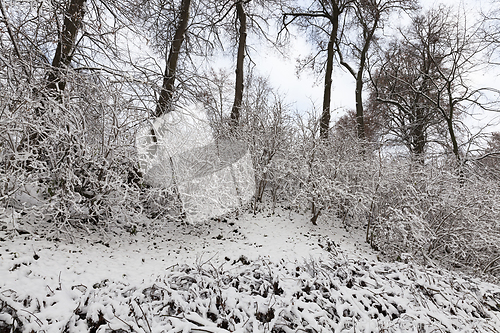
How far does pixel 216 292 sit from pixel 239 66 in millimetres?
8302

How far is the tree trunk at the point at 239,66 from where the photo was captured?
874cm

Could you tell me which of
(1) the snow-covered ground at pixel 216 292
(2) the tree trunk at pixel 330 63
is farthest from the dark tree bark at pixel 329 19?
(1) the snow-covered ground at pixel 216 292

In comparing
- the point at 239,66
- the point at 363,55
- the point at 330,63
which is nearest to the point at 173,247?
the point at 239,66

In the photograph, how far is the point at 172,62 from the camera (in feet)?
24.5

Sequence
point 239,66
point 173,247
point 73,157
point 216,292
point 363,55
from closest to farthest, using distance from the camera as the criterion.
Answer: point 216,292 → point 73,157 → point 173,247 → point 239,66 → point 363,55

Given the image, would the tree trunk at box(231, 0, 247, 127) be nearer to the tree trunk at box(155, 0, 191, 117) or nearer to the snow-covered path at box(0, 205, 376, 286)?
the tree trunk at box(155, 0, 191, 117)

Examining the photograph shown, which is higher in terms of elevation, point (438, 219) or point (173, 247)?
point (438, 219)

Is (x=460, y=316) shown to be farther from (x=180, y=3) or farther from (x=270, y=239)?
(x=180, y=3)

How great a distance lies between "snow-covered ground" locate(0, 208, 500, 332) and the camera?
2.54m

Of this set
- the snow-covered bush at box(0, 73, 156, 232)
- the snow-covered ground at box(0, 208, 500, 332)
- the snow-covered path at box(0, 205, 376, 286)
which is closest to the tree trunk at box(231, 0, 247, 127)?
the snow-covered path at box(0, 205, 376, 286)

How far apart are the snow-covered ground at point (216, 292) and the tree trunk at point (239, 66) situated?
4846 millimetres

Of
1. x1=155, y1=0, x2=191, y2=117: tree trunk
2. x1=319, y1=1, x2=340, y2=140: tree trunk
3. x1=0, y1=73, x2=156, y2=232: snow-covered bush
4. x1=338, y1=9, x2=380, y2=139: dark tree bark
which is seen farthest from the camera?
x1=338, y1=9, x2=380, y2=139: dark tree bark

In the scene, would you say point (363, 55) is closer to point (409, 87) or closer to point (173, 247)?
point (409, 87)

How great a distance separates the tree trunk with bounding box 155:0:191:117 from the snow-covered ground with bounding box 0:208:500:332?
2868 mm
